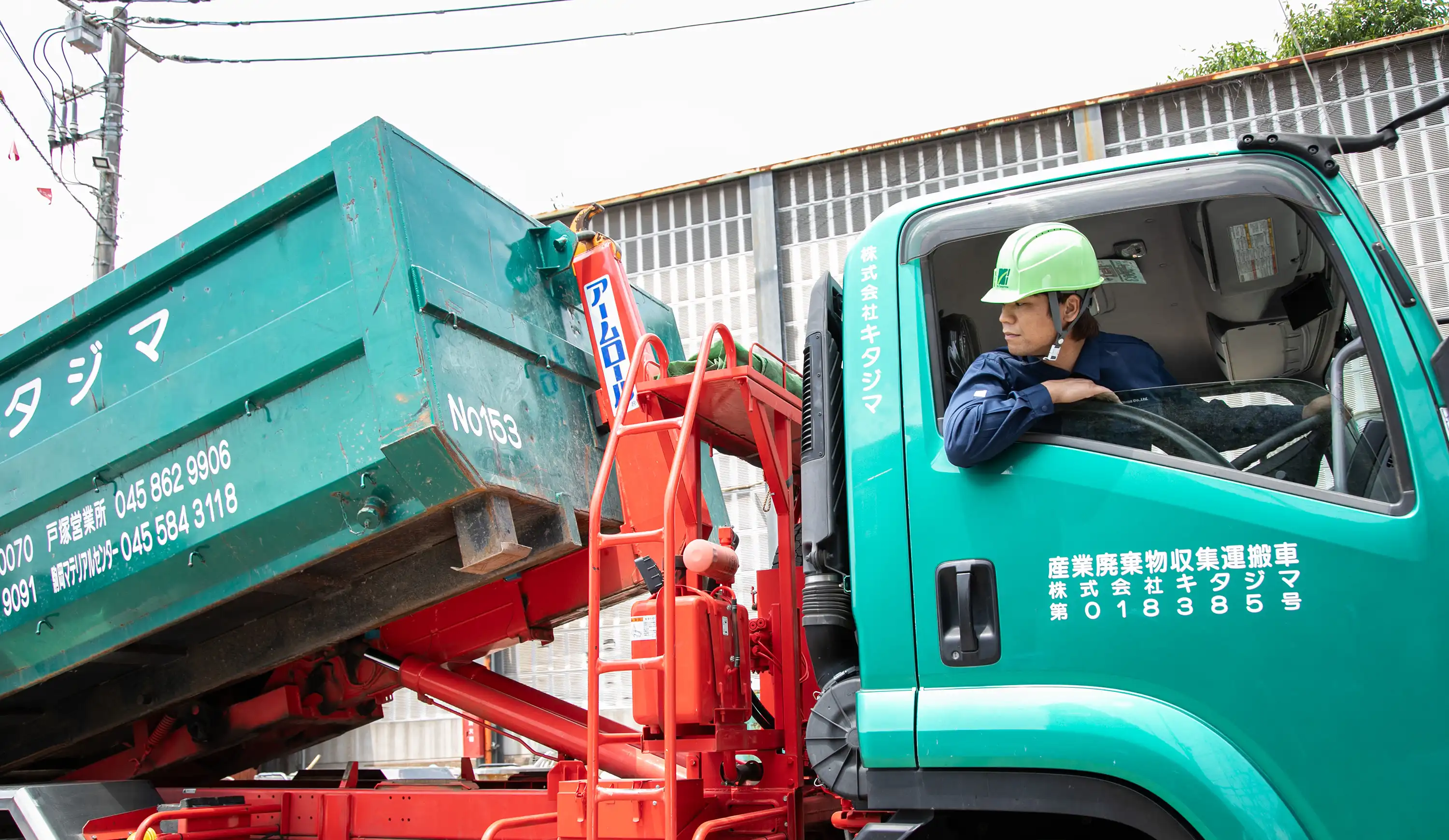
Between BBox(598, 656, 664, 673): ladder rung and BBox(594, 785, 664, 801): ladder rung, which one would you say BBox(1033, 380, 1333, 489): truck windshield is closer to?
BBox(598, 656, 664, 673): ladder rung

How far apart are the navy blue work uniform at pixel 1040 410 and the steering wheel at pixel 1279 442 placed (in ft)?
0.05

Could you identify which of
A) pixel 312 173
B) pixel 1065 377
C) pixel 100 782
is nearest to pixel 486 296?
pixel 312 173

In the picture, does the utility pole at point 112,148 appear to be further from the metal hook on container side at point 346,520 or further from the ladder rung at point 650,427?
the ladder rung at point 650,427

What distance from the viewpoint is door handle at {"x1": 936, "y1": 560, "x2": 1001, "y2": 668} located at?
266 centimetres

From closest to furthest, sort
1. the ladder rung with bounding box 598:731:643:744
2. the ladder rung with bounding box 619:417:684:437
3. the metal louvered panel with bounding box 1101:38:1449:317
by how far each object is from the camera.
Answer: the ladder rung with bounding box 619:417:684:437 < the ladder rung with bounding box 598:731:643:744 < the metal louvered panel with bounding box 1101:38:1449:317

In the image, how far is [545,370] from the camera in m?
4.41

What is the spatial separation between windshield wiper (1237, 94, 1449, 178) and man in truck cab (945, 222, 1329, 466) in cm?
47

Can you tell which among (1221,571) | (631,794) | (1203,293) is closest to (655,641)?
(631,794)

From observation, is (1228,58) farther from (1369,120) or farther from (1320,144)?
(1320,144)

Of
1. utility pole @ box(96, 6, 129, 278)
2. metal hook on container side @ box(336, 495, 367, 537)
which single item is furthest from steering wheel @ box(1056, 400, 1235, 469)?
utility pole @ box(96, 6, 129, 278)

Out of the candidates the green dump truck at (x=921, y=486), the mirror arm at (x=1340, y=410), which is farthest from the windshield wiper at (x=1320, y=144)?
the mirror arm at (x=1340, y=410)

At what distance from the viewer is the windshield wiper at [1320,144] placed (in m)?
2.64

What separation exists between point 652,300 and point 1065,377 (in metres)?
2.69

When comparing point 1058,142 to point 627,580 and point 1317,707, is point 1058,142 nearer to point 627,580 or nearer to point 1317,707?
point 627,580
